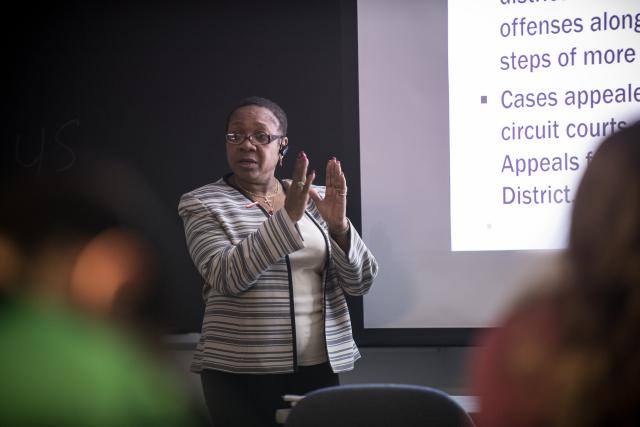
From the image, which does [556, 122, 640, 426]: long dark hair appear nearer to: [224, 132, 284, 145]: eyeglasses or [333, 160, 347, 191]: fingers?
[333, 160, 347, 191]: fingers

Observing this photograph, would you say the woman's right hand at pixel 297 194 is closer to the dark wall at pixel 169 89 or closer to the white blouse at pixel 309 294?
the white blouse at pixel 309 294

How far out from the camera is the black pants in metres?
2.75

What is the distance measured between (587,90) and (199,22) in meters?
1.68

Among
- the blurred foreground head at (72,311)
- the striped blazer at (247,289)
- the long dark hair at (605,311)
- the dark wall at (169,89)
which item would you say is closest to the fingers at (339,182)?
the striped blazer at (247,289)

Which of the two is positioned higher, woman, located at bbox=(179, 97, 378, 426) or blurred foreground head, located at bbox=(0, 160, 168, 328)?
blurred foreground head, located at bbox=(0, 160, 168, 328)

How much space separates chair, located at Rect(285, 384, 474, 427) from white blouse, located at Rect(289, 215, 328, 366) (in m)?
0.94

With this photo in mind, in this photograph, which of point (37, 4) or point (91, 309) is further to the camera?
point (37, 4)

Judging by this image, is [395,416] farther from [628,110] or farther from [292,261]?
[628,110]

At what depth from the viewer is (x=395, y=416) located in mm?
1850

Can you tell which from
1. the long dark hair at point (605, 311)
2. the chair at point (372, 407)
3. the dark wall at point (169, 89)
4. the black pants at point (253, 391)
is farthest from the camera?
the dark wall at point (169, 89)

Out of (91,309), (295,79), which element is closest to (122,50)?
(295,79)

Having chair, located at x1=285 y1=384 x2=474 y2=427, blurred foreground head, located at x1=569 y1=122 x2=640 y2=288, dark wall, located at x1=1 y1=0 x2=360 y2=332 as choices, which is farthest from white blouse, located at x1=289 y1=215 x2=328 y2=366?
blurred foreground head, located at x1=569 y1=122 x2=640 y2=288

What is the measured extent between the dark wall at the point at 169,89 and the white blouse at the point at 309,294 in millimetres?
734

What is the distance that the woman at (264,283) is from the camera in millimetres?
2758
